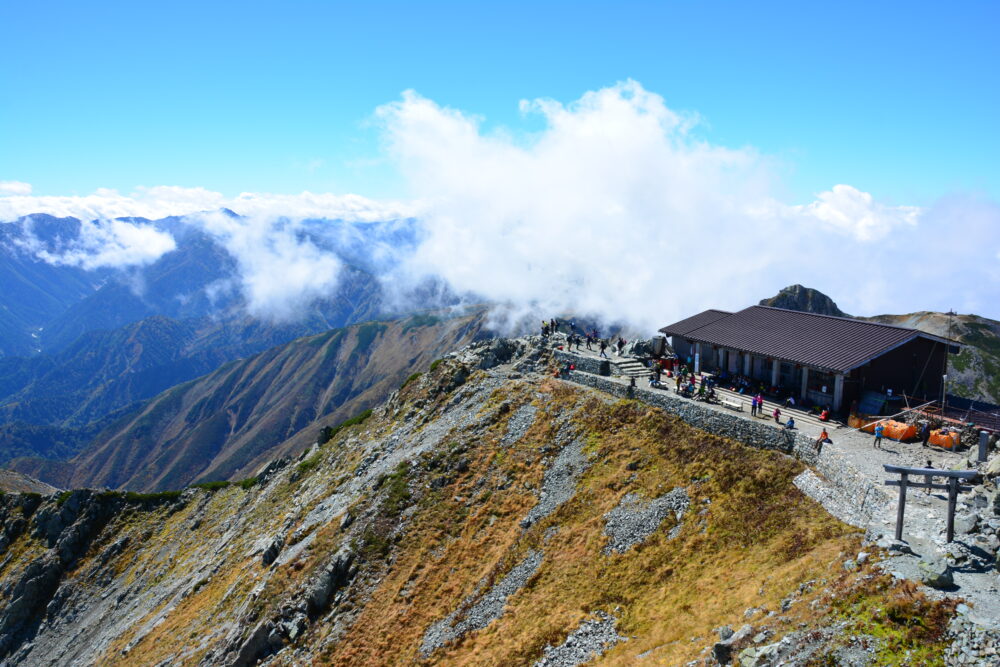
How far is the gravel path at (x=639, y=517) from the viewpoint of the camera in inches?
1264

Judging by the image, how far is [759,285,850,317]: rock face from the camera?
190 m

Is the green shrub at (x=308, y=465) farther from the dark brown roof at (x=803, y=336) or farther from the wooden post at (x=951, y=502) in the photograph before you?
the wooden post at (x=951, y=502)

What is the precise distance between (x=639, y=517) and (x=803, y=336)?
24.8m

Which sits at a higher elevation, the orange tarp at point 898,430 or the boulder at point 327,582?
the orange tarp at point 898,430

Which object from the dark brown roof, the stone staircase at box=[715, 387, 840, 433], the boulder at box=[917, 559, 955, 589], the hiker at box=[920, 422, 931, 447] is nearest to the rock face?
the dark brown roof

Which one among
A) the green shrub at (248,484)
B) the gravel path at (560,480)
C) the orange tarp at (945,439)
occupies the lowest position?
the green shrub at (248,484)

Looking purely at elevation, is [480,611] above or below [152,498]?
above

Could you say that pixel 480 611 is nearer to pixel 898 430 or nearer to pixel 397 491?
pixel 397 491

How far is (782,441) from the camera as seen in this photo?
34.1m

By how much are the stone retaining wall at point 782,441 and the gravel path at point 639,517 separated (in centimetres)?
624

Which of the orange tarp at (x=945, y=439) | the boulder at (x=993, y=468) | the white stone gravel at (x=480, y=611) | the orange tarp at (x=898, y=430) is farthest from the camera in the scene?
the orange tarp at (x=898, y=430)

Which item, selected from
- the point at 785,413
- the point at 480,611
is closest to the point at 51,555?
the point at 480,611

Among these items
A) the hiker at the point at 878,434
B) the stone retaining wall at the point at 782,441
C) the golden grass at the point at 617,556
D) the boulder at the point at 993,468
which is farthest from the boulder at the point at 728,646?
the hiker at the point at 878,434

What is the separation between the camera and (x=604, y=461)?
4078 cm
